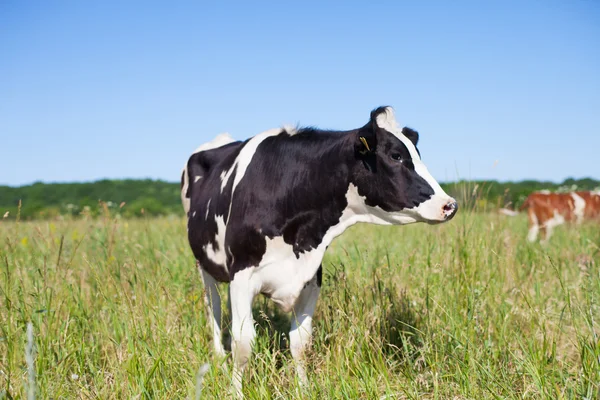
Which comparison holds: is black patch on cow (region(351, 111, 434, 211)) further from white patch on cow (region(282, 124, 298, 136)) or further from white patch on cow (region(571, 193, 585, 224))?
white patch on cow (region(571, 193, 585, 224))

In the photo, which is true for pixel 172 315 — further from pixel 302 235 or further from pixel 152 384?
pixel 302 235

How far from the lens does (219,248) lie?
3324mm

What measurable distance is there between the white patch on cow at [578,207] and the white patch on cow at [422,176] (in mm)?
8898

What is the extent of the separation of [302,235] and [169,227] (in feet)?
20.0

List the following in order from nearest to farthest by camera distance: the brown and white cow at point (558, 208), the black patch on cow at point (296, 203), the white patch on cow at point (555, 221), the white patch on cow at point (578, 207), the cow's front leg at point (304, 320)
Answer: the black patch on cow at point (296, 203), the cow's front leg at point (304, 320), the white patch on cow at point (555, 221), the brown and white cow at point (558, 208), the white patch on cow at point (578, 207)

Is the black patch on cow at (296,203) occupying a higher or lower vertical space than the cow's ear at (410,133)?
lower

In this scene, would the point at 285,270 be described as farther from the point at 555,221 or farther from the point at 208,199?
the point at 555,221

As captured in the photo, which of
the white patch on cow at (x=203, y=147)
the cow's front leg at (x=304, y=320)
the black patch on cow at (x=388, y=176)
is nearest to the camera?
the black patch on cow at (x=388, y=176)

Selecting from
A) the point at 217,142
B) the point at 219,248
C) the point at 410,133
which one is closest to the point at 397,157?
the point at 410,133

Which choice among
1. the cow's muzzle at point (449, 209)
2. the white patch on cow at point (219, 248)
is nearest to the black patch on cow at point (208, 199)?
the white patch on cow at point (219, 248)

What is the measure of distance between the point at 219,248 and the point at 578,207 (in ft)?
31.3

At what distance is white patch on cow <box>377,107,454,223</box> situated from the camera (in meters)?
2.51

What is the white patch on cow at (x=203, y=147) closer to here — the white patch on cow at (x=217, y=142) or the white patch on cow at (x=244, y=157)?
the white patch on cow at (x=217, y=142)

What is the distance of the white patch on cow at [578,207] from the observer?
10.2 m
